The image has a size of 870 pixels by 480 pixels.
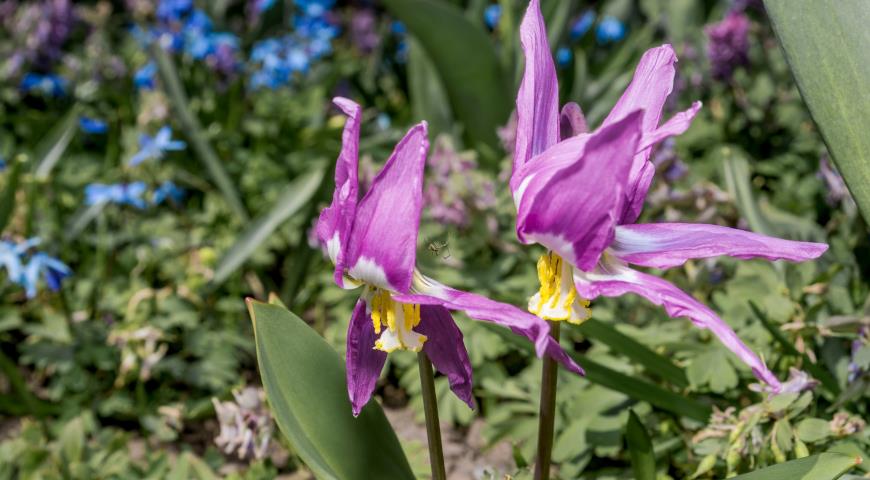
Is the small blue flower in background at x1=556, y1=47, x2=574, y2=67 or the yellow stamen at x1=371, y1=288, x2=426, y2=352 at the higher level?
the yellow stamen at x1=371, y1=288, x2=426, y2=352

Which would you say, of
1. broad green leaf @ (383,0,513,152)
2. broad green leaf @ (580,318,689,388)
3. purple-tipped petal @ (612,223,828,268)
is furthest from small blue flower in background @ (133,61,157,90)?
purple-tipped petal @ (612,223,828,268)

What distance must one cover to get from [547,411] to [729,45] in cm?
187

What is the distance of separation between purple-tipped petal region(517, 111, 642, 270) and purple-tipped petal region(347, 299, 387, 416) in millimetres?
216

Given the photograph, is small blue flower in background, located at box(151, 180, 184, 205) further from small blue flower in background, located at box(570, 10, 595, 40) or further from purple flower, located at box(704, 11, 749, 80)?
small blue flower in background, located at box(570, 10, 595, 40)

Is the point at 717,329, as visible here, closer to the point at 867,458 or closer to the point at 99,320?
the point at 867,458

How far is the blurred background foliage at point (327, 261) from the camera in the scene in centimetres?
152

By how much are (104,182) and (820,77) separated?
225 cm

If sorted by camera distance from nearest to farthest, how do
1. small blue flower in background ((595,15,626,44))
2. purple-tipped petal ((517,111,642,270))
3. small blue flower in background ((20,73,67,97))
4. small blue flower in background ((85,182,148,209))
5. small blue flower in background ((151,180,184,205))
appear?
1. purple-tipped petal ((517,111,642,270))
2. small blue flower in background ((85,182,148,209))
3. small blue flower in background ((151,180,184,205))
4. small blue flower in background ((20,73,67,97))
5. small blue flower in background ((595,15,626,44))

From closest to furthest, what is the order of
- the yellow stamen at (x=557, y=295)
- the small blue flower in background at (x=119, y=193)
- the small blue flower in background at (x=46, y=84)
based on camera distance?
the yellow stamen at (x=557, y=295) < the small blue flower in background at (x=119, y=193) < the small blue flower in background at (x=46, y=84)

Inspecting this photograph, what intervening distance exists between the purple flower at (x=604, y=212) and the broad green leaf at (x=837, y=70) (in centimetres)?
32

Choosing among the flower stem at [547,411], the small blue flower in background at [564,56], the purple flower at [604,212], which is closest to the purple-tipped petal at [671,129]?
the purple flower at [604,212]

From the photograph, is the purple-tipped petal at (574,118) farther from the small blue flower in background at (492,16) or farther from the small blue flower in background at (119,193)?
the small blue flower in background at (492,16)

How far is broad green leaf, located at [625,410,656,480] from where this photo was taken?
120 centimetres

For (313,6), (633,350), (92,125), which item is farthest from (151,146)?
(633,350)
